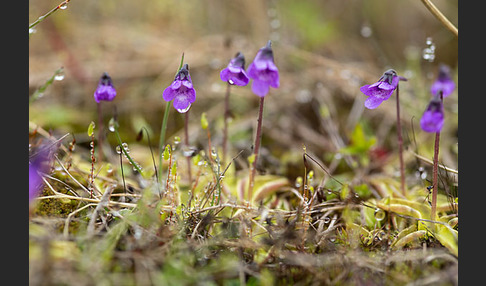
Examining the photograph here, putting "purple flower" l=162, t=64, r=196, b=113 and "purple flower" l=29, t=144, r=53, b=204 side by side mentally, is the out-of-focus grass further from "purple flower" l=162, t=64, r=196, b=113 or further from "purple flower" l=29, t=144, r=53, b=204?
"purple flower" l=162, t=64, r=196, b=113

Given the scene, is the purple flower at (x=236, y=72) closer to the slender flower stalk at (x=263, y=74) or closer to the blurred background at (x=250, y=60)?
the slender flower stalk at (x=263, y=74)

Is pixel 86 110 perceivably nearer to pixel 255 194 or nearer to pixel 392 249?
pixel 255 194

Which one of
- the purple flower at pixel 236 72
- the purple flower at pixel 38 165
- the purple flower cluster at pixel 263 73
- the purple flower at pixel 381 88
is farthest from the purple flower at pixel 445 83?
the purple flower at pixel 38 165

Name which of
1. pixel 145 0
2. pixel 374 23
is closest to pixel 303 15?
pixel 374 23

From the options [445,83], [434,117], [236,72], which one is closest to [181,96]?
[236,72]

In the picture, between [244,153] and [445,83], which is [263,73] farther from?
[244,153]

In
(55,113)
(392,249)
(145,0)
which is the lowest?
(392,249)

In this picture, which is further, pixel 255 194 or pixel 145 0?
pixel 145 0
